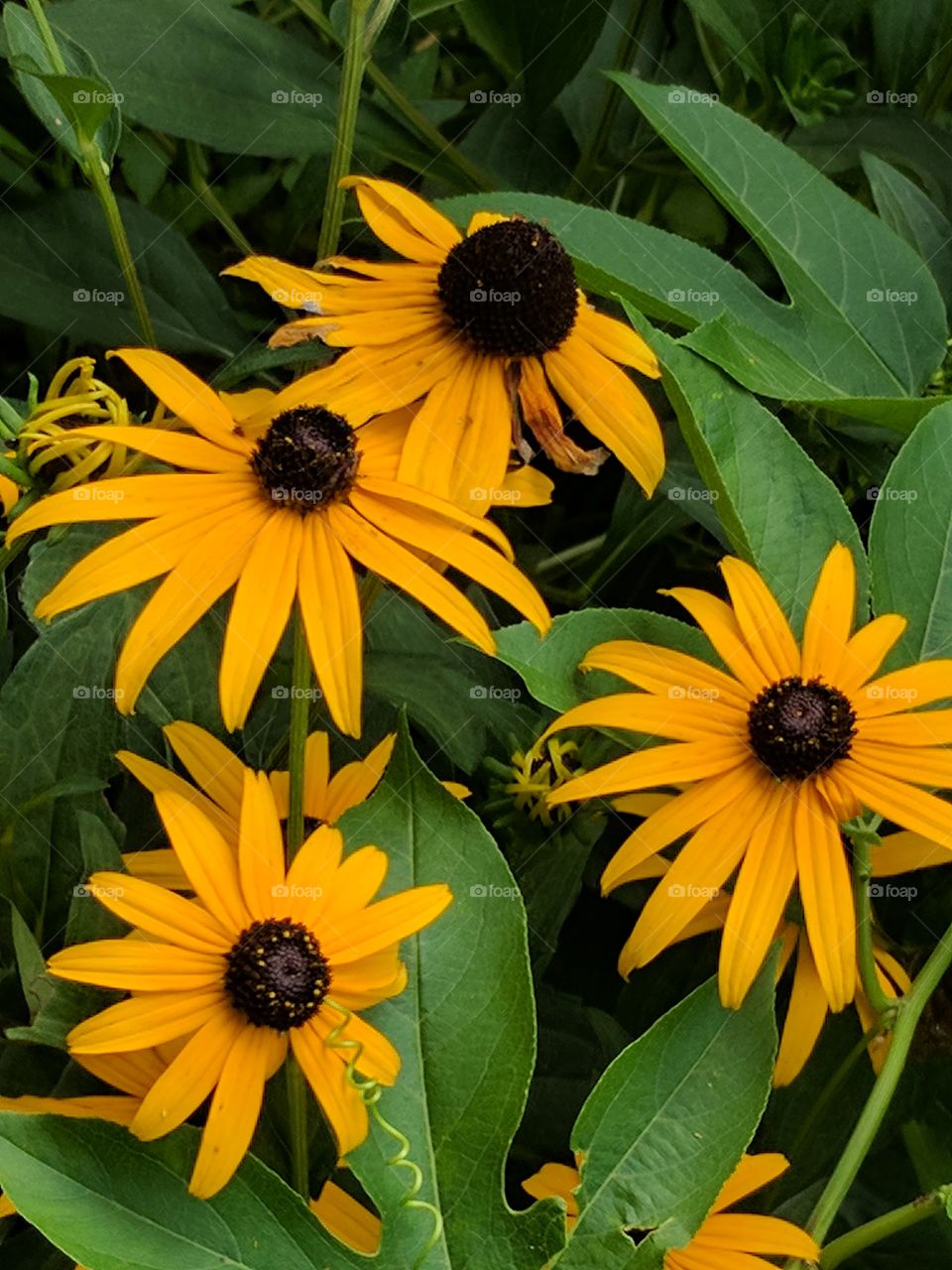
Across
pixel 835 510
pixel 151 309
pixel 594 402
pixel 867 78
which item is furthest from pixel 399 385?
pixel 867 78

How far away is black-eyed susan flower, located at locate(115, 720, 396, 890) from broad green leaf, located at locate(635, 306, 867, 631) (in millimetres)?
205

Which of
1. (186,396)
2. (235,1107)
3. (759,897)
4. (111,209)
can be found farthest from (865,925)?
(111,209)

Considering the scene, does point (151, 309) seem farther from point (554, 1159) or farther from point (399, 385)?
point (554, 1159)

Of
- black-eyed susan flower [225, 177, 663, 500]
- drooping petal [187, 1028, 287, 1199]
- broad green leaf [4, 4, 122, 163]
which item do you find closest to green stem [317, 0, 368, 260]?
black-eyed susan flower [225, 177, 663, 500]

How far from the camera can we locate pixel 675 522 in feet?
3.22

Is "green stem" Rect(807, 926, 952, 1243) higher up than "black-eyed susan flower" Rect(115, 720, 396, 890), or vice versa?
"black-eyed susan flower" Rect(115, 720, 396, 890)

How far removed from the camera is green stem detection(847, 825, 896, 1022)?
73 centimetres

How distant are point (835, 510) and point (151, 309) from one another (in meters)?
0.50

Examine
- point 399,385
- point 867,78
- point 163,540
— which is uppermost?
point 867,78

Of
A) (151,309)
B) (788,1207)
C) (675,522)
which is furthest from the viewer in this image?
(151,309)

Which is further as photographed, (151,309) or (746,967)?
(151,309)

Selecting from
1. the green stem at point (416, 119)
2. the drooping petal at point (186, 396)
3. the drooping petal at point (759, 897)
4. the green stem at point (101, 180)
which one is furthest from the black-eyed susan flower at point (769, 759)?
the green stem at point (416, 119)

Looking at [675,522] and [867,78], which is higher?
[867,78]

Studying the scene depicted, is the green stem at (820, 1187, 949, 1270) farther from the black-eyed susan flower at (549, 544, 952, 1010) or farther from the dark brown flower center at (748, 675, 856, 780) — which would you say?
the dark brown flower center at (748, 675, 856, 780)
